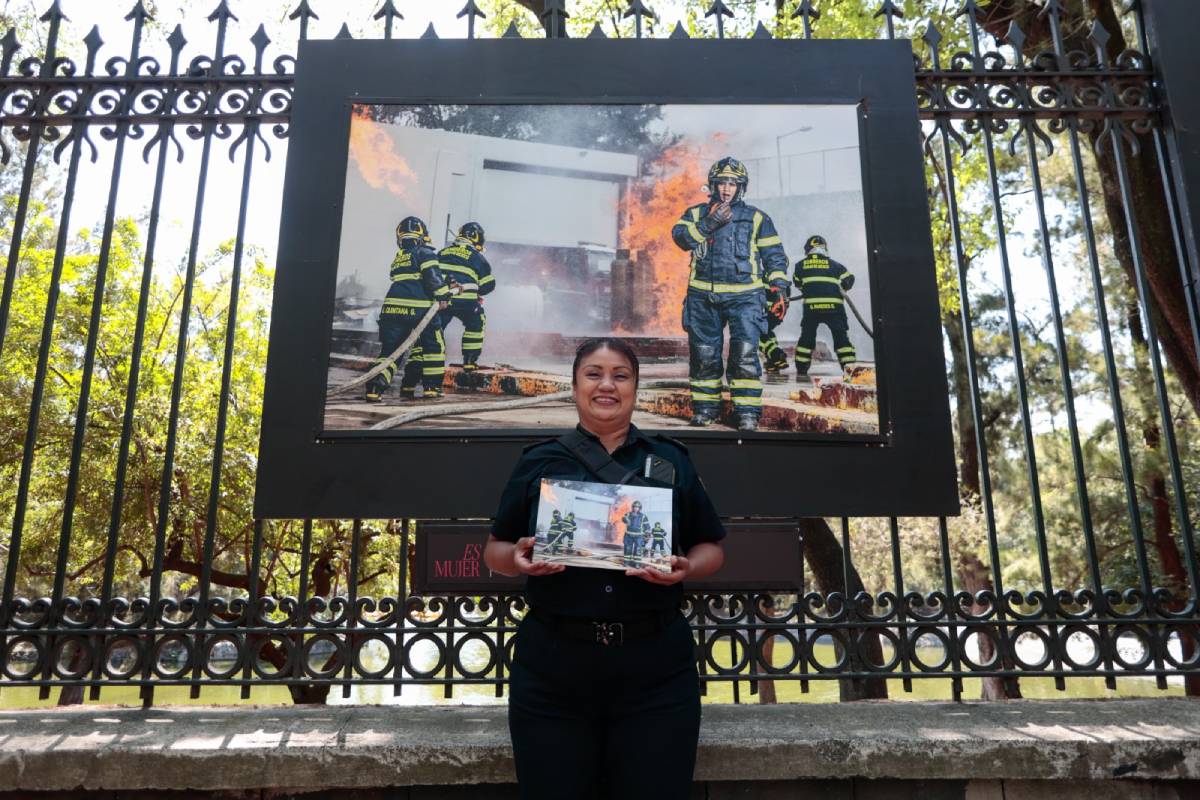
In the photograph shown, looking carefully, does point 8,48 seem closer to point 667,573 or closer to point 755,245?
point 755,245

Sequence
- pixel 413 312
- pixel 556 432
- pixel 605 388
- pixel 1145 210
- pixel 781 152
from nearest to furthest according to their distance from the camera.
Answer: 1. pixel 605 388
2. pixel 556 432
3. pixel 413 312
4. pixel 781 152
5. pixel 1145 210

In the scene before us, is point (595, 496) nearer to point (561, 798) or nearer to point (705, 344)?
point (561, 798)

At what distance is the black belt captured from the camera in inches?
91.1

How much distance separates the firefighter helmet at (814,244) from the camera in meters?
4.03

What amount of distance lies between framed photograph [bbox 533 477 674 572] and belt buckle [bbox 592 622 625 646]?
0.18m

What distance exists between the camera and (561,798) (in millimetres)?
2258

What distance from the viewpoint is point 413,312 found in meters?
3.93

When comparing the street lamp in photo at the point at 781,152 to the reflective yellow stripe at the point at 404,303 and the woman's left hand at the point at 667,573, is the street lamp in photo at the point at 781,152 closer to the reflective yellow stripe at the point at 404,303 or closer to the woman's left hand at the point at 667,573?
the reflective yellow stripe at the point at 404,303

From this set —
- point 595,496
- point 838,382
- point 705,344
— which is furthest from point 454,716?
point 838,382

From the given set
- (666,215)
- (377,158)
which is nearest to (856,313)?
(666,215)

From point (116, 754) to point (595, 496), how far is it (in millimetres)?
2177

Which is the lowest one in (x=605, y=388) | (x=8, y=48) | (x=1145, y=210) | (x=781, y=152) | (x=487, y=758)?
(x=487, y=758)

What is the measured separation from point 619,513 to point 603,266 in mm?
1950

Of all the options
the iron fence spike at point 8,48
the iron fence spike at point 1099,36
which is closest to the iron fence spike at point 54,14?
the iron fence spike at point 8,48
